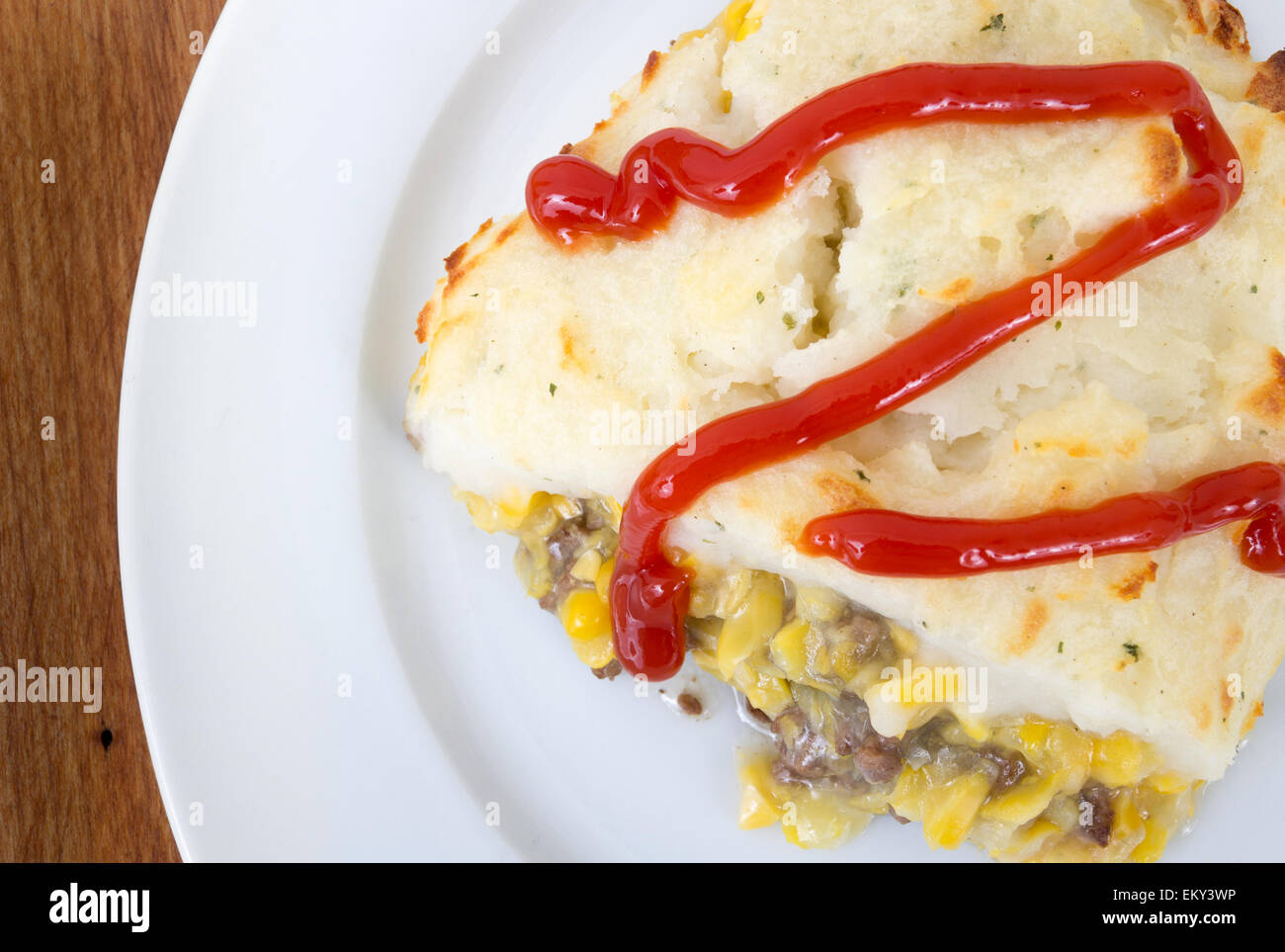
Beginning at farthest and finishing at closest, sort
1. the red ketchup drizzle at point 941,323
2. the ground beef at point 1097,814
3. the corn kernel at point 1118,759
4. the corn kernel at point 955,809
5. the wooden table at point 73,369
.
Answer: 1. the wooden table at point 73,369
2. the ground beef at point 1097,814
3. the corn kernel at point 955,809
4. the corn kernel at point 1118,759
5. the red ketchup drizzle at point 941,323

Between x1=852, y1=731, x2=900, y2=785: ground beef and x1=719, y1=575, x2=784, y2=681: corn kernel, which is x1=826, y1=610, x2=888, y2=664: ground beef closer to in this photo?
x1=719, y1=575, x2=784, y2=681: corn kernel

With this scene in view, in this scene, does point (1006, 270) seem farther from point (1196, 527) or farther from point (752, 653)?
point (752, 653)

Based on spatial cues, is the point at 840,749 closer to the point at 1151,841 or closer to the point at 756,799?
the point at 756,799

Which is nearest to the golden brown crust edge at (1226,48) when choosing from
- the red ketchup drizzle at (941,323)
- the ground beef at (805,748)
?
the red ketchup drizzle at (941,323)

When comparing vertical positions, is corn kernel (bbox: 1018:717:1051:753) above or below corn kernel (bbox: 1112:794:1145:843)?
above

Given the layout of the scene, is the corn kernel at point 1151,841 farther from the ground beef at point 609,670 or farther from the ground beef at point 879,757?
the ground beef at point 609,670

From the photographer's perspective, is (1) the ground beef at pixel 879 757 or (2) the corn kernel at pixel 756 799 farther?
(2) the corn kernel at pixel 756 799

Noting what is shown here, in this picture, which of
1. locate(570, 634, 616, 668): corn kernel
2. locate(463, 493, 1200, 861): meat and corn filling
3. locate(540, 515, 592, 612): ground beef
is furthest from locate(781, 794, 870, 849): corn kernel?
locate(540, 515, 592, 612): ground beef

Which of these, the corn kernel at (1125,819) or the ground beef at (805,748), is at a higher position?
the ground beef at (805,748)

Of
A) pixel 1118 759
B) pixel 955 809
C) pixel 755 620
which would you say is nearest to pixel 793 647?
pixel 755 620
